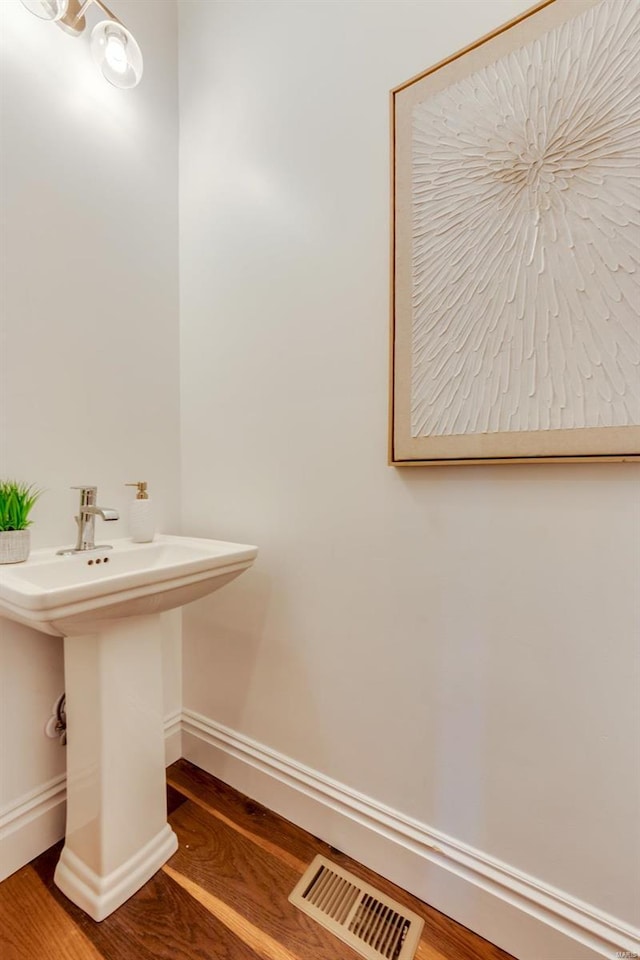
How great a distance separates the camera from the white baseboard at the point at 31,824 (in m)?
1.05

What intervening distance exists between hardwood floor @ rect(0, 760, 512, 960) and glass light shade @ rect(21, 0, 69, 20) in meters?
Answer: 2.03

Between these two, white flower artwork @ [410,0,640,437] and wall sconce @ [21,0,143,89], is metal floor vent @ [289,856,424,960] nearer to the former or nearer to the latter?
white flower artwork @ [410,0,640,437]

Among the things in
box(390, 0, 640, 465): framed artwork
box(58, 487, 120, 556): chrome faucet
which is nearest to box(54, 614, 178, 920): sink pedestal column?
box(58, 487, 120, 556): chrome faucet

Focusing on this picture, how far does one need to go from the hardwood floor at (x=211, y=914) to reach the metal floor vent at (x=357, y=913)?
0.07ft

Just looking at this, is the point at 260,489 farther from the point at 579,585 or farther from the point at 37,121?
the point at 37,121

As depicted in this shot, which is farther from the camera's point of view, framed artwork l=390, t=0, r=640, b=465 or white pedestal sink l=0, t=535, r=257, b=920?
white pedestal sink l=0, t=535, r=257, b=920

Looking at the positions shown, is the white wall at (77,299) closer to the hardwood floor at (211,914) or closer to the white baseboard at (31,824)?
the white baseboard at (31,824)

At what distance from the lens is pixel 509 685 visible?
0.90 meters

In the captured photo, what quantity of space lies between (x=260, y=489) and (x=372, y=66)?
1.13 metres

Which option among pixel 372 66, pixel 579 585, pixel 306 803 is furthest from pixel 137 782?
pixel 372 66

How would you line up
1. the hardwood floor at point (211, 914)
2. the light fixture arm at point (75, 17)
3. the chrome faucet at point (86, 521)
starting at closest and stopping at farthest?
the hardwood floor at point (211, 914) < the light fixture arm at point (75, 17) < the chrome faucet at point (86, 521)

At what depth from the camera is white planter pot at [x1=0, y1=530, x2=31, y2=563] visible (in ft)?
3.22

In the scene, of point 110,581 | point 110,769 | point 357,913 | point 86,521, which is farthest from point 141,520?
point 357,913

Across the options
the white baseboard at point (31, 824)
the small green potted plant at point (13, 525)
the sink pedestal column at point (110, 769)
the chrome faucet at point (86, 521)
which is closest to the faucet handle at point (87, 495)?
the chrome faucet at point (86, 521)
